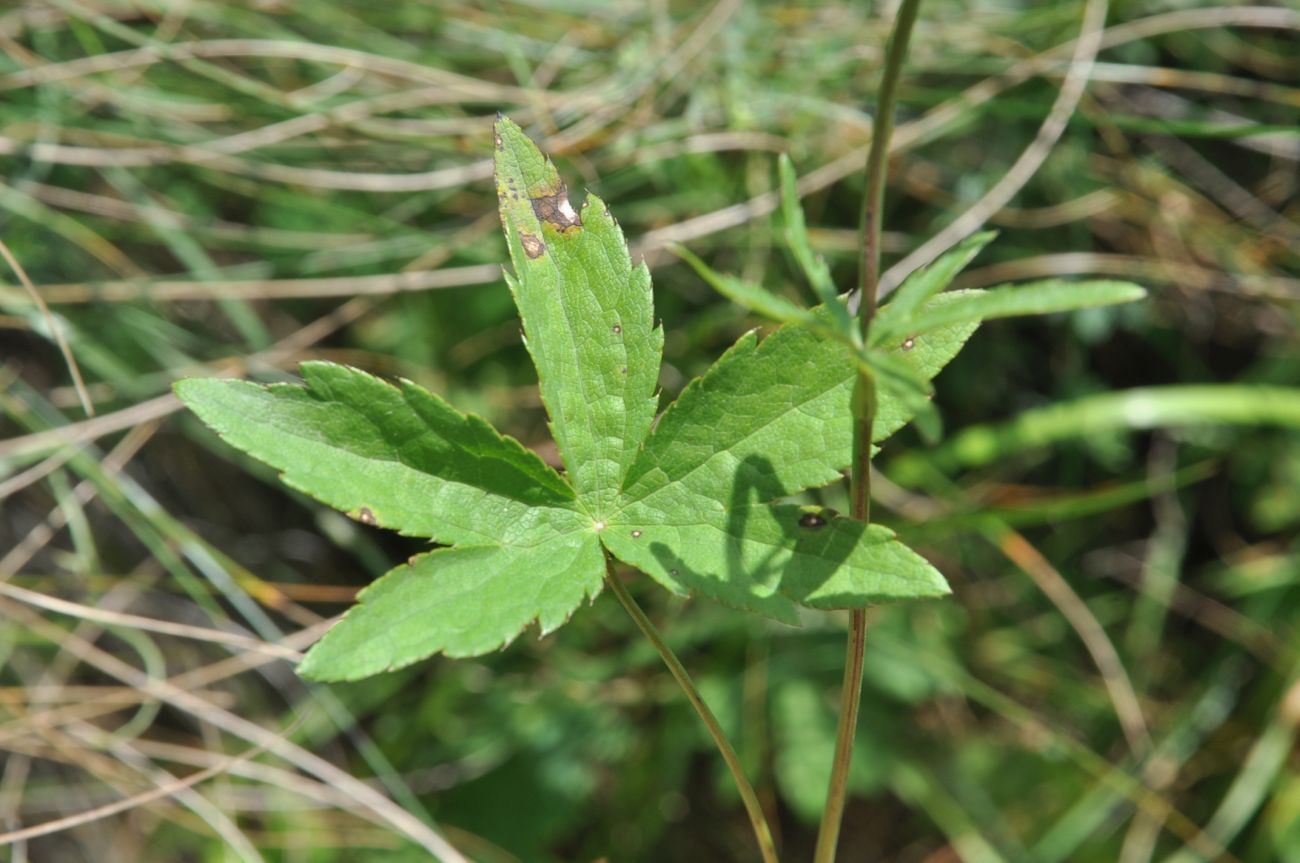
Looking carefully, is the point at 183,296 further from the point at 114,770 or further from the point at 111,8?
the point at 114,770

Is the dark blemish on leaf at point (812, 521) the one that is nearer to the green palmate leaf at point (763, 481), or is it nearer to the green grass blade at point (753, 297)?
the green palmate leaf at point (763, 481)

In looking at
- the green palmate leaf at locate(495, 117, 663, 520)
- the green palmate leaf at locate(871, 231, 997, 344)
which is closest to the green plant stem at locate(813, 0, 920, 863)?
the green palmate leaf at locate(871, 231, 997, 344)

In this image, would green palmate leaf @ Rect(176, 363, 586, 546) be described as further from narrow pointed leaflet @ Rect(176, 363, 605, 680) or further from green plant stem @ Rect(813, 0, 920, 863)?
green plant stem @ Rect(813, 0, 920, 863)

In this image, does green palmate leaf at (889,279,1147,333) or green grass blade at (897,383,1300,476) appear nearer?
green palmate leaf at (889,279,1147,333)

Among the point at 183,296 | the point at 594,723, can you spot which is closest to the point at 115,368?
the point at 183,296

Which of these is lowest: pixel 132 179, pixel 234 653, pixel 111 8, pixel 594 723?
pixel 594 723

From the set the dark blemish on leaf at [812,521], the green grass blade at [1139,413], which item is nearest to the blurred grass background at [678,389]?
the green grass blade at [1139,413]

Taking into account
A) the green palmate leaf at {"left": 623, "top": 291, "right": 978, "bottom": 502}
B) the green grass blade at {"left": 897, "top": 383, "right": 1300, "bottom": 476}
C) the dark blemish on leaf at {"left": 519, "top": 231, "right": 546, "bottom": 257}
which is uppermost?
the dark blemish on leaf at {"left": 519, "top": 231, "right": 546, "bottom": 257}
